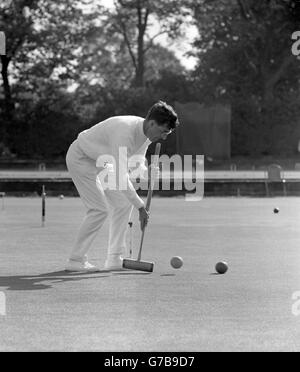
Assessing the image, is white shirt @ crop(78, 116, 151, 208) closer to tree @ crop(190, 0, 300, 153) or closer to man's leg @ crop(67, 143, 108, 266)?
man's leg @ crop(67, 143, 108, 266)

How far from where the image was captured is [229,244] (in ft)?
33.5

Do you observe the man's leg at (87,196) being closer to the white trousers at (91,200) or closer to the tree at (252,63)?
the white trousers at (91,200)

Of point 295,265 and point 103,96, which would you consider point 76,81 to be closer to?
point 103,96

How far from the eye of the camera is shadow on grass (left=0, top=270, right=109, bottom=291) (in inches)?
267

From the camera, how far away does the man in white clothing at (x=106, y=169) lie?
737 centimetres

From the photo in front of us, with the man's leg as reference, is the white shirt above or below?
above

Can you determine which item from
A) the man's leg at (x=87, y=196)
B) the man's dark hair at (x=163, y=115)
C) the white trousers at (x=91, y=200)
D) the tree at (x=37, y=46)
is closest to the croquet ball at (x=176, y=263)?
the white trousers at (x=91, y=200)

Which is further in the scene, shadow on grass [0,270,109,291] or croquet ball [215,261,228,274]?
croquet ball [215,261,228,274]

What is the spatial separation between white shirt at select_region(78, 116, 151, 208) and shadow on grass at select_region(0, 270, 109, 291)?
65 centimetres

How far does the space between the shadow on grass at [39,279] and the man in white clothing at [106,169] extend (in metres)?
0.21

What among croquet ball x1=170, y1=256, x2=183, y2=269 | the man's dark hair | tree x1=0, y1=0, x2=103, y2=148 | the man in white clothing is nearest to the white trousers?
the man in white clothing

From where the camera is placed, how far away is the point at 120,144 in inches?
288

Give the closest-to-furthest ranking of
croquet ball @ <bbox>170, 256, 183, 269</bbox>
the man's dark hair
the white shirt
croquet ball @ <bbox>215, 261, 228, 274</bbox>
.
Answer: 1. the man's dark hair
2. the white shirt
3. croquet ball @ <bbox>215, 261, 228, 274</bbox>
4. croquet ball @ <bbox>170, 256, 183, 269</bbox>

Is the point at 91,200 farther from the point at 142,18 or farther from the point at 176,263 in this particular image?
the point at 142,18
